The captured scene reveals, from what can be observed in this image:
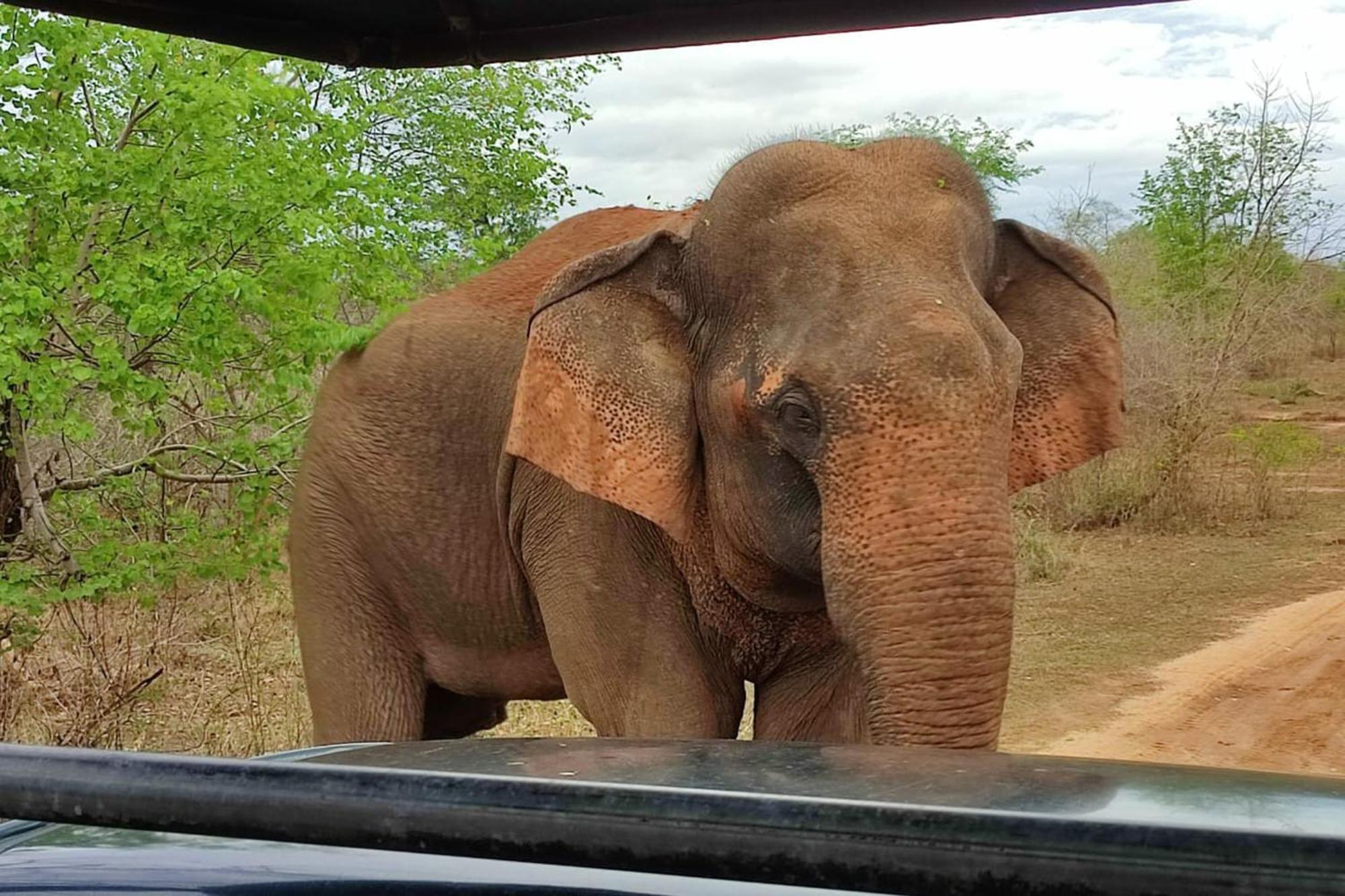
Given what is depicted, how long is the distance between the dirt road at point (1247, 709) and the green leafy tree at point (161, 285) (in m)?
4.22

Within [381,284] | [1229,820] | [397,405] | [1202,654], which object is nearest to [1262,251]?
[1202,654]

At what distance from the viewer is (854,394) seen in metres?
3.57

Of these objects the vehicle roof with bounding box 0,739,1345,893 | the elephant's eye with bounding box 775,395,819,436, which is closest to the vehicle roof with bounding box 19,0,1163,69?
the elephant's eye with bounding box 775,395,819,436

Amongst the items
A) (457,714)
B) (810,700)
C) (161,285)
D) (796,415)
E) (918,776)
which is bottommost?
(457,714)

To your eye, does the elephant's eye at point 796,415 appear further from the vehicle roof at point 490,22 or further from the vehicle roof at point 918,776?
the vehicle roof at point 918,776

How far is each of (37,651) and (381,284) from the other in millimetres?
2761

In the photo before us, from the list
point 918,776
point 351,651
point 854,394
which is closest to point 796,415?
point 854,394

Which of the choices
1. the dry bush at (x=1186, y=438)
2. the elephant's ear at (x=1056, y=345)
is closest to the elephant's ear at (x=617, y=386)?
the elephant's ear at (x=1056, y=345)

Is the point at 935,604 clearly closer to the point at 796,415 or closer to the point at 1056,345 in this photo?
the point at 796,415

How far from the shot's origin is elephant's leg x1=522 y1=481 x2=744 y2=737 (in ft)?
14.3

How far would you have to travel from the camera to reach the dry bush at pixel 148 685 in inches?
278

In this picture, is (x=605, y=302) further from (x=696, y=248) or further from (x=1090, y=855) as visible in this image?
(x=1090, y=855)

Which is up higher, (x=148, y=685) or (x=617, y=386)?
(x=617, y=386)

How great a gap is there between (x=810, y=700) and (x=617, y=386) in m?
1.10
